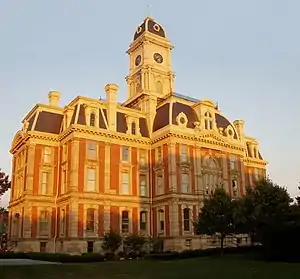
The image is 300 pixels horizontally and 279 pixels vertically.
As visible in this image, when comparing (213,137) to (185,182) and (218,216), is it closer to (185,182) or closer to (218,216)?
(185,182)

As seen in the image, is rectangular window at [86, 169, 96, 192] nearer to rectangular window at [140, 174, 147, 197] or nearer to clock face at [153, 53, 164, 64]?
rectangular window at [140, 174, 147, 197]

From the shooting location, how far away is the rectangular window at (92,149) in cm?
4688

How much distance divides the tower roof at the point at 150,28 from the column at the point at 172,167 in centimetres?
2668

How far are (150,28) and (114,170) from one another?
30.0 metres

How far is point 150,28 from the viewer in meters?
66.8

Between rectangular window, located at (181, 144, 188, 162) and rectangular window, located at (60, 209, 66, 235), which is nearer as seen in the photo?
rectangular window, located at (60, 209, 66, 235)

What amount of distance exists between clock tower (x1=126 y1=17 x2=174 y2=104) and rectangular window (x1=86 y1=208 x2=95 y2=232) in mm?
21353

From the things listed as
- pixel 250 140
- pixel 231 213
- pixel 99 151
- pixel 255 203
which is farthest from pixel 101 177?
pixel 250 140

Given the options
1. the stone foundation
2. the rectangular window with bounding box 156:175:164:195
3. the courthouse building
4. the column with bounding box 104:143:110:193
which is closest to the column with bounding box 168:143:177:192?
the courthouse building

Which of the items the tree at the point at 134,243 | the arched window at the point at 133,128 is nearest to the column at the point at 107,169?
the arched window at the point at 133,128

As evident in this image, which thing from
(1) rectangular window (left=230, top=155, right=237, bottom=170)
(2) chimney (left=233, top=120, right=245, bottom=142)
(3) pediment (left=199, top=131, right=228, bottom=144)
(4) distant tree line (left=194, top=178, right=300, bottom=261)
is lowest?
(4) distant tree line (left=194, top=178, right=300, bottom=261)

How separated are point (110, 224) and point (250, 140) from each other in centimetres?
3217

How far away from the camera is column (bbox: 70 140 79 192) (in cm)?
4434

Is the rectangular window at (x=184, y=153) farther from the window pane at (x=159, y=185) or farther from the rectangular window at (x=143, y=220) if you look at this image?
the rectangular window at (x=143, y=220)
